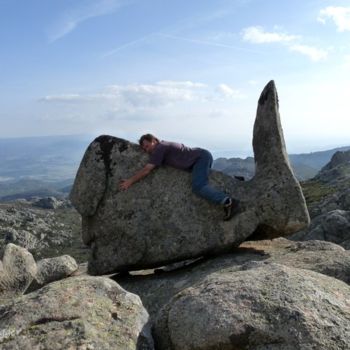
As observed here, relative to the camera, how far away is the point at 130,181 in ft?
61.3

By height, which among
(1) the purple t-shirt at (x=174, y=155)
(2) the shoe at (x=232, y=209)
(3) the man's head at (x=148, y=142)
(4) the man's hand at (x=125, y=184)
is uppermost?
(3) the man's head at (x=148, y=142)

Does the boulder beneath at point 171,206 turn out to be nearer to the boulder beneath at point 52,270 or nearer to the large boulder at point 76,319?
the boulder beneath at point 52,270

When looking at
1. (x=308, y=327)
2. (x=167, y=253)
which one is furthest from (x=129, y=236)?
(x=308, y=327)

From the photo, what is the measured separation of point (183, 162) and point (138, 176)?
180 centimetres

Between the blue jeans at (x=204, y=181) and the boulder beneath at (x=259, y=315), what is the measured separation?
754 centimetres

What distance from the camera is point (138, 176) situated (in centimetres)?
1861

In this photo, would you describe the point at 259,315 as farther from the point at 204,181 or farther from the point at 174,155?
the point at 174,155

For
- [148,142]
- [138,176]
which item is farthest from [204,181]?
[148,142]

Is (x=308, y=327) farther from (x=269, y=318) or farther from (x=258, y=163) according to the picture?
(x=258, y=163)

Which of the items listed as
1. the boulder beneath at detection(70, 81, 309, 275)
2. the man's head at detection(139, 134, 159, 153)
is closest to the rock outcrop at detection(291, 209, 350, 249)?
the boulder beneath at detection(70, 81, 309, 275)

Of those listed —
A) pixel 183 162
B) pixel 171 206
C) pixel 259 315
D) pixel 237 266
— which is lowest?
pixel 237 266

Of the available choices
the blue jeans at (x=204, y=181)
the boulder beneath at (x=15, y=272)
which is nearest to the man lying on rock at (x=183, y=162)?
the blue jeans at (x=204, y=181)

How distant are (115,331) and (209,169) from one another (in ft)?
34.0

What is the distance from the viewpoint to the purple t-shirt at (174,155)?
18562 mm
